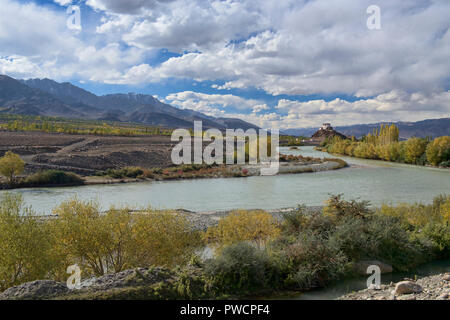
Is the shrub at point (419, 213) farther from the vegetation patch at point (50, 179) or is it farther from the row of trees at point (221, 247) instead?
the vegetation patch at point (50, 179)

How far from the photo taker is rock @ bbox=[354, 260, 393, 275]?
11893 mm

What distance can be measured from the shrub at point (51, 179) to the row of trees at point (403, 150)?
2144 inches

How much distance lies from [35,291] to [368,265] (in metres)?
10.6

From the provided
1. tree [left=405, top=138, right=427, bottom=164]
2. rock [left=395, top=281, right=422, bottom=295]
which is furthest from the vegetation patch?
tree [left=405, top=138, right=427, bottom=164]

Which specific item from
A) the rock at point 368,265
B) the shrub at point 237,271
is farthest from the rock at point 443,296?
the shrub at point 237,271

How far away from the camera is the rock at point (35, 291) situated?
7.73 metres

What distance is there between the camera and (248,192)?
33.4 metres

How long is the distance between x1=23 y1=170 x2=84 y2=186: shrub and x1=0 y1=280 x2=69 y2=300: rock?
107 ft

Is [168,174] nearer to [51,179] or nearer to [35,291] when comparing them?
[51,179]

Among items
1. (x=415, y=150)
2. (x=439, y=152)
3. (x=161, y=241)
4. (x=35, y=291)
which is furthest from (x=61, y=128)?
(x=35, y=291)

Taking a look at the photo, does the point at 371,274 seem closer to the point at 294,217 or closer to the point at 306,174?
the point at 294,217
